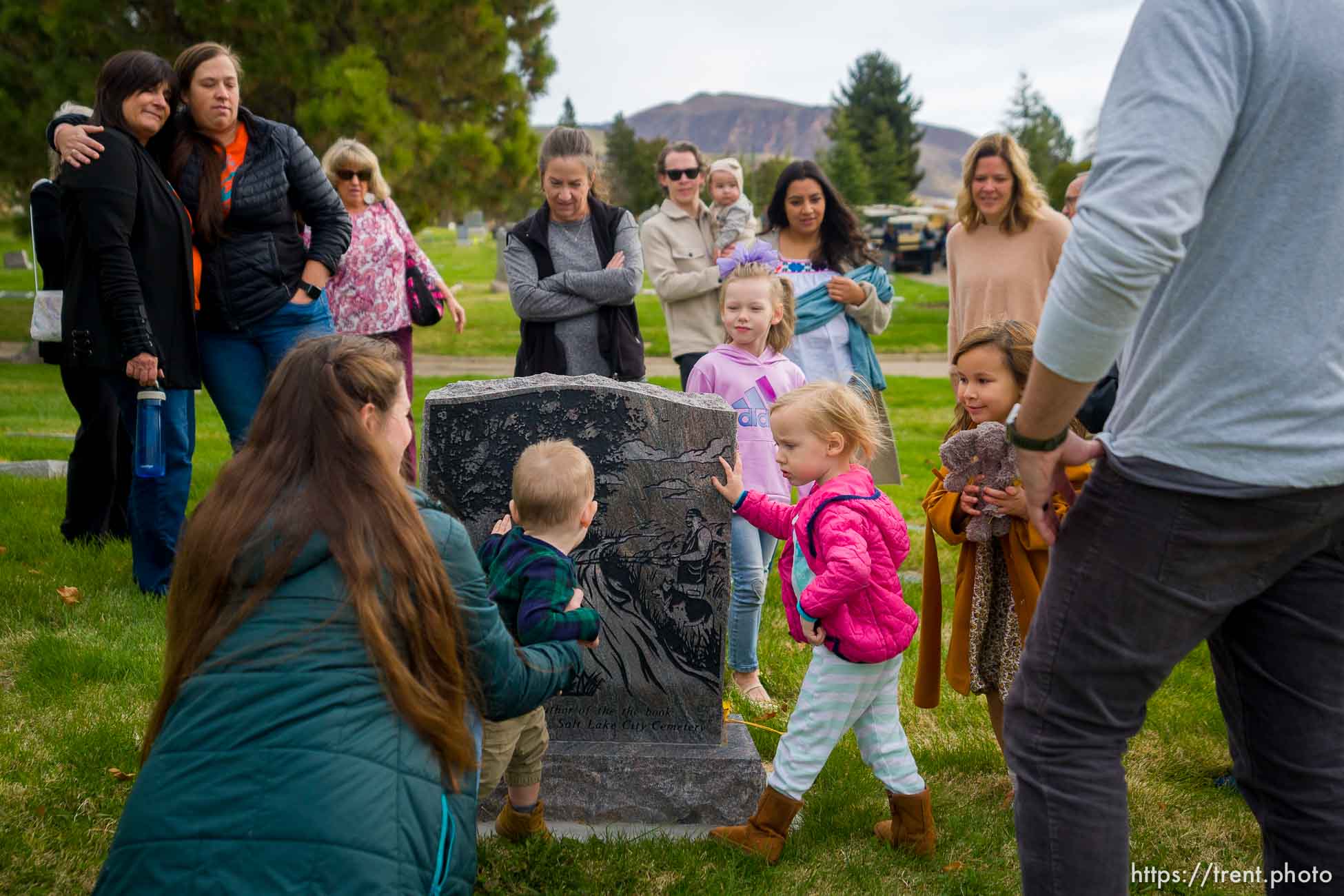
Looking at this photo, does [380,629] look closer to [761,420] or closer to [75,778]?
[75,778]

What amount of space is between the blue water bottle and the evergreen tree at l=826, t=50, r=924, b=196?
60444mm

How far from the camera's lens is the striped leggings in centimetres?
316

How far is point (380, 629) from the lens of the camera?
2094mm

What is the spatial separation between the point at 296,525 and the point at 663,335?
53.8ft

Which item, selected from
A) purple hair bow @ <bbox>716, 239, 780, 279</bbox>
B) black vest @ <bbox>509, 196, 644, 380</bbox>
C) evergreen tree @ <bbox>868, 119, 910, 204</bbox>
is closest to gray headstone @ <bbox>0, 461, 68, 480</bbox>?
black vest @ <bbox>509, 196, 644, 380</bbox>

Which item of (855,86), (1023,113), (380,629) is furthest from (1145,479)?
(1023,113)

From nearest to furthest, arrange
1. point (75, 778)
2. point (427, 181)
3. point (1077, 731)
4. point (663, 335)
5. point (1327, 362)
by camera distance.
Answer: point (1327, 362) < point (1077, 731) < point (75, 778) < point (427, 181) < point (663, 335)

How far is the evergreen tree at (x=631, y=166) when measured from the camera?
51.5 meters

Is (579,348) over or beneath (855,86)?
beneath

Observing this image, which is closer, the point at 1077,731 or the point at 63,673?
the point at 1077,731

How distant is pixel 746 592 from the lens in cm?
434

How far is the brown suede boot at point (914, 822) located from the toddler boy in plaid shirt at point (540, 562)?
3.50 feet

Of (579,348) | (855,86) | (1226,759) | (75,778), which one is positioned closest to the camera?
(75,778)

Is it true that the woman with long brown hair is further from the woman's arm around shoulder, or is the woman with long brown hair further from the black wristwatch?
the black wristwatch
